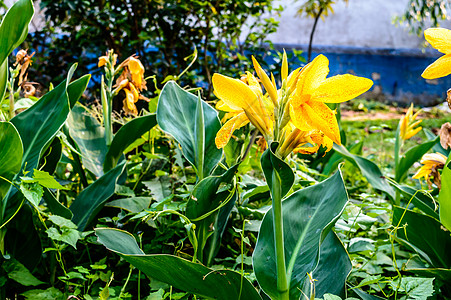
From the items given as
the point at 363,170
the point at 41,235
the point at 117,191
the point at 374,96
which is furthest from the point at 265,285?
the point at 374,96

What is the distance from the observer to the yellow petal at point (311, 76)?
2.21 ft

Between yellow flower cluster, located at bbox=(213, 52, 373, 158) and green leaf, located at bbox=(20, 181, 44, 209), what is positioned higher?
yellow flower cluster, located at bbox=(213, 52, 373, 158)

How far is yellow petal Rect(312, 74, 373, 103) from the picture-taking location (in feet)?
2.20

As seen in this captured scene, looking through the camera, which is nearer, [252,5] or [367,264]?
[367,264]

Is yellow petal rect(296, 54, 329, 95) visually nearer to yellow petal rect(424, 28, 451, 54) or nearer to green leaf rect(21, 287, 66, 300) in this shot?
yellow petal rect(424, 28, 451, 54)

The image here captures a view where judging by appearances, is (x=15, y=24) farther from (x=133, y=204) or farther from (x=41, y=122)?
(x=133, y=204)

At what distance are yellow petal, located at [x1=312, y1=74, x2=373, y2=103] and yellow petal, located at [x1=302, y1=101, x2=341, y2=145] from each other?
0.02m

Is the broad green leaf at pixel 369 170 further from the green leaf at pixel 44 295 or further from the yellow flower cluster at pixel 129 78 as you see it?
the green leaf at pixel 44 295

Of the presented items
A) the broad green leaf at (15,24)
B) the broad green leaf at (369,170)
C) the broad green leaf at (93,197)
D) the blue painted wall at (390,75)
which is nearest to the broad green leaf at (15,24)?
the broad green leaf at (15,24)

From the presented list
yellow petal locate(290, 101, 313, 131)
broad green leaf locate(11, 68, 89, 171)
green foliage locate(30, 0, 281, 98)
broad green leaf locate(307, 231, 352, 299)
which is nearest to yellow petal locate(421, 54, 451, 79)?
yellow petal locate(290, 101, 313, 131)

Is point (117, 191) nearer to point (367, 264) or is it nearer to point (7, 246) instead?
point (7, 246)

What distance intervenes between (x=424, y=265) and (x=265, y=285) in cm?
67

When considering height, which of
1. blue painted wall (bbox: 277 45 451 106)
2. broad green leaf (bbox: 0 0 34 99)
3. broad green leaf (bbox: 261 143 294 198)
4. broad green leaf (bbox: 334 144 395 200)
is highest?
broad green leaf (bbox: 0 0 34 99)

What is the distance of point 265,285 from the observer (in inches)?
31.4
